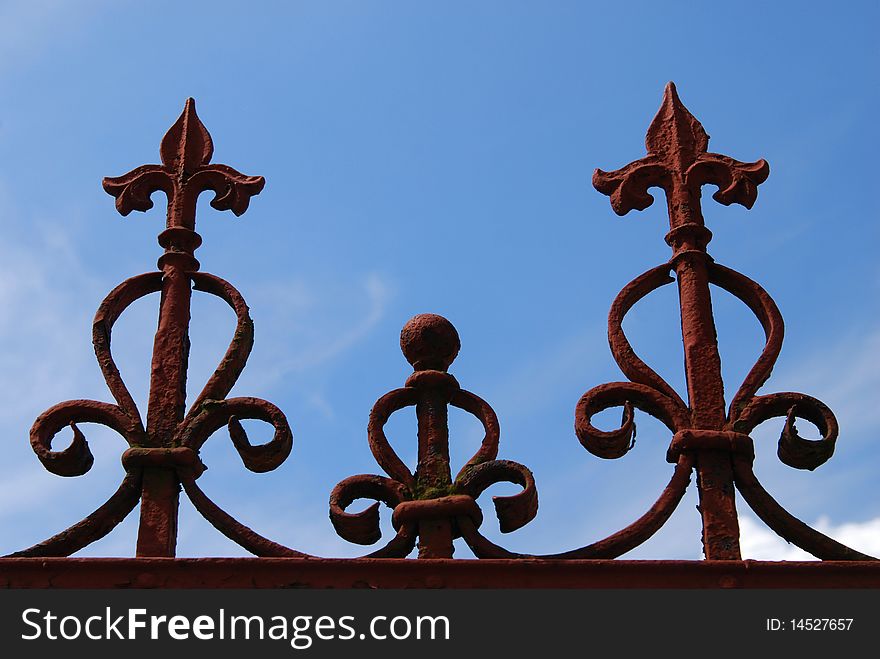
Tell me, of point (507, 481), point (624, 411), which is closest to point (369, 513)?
point (507, 481)

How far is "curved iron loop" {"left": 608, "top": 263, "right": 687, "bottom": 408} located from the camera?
13.5 ft

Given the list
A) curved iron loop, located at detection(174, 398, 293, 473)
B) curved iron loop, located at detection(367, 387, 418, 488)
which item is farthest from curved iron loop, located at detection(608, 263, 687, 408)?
curved iron loop, located at detection(174, 398, 293, 473)

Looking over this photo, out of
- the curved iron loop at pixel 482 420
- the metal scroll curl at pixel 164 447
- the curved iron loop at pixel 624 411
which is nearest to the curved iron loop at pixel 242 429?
the metal scroll curl at pixel 164 447

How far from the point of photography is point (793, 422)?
13.2 feet

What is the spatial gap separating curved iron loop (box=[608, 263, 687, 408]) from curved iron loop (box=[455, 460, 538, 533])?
0.53 meters

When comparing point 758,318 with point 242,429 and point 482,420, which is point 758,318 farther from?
point 242,429

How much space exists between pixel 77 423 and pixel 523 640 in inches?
62.9

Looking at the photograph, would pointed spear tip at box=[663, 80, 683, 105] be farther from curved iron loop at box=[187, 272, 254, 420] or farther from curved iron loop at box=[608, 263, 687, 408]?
curved iron loop at box=[187, 272, 254, 420]

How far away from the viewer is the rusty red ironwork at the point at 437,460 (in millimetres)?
3631

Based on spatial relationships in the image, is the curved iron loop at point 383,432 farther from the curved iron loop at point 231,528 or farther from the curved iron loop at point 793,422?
the curved iron loop at point 793,422

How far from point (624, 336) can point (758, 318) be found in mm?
510

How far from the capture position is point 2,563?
364cm

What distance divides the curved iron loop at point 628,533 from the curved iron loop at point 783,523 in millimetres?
168

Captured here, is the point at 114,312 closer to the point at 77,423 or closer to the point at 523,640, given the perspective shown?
the point at 77,423
